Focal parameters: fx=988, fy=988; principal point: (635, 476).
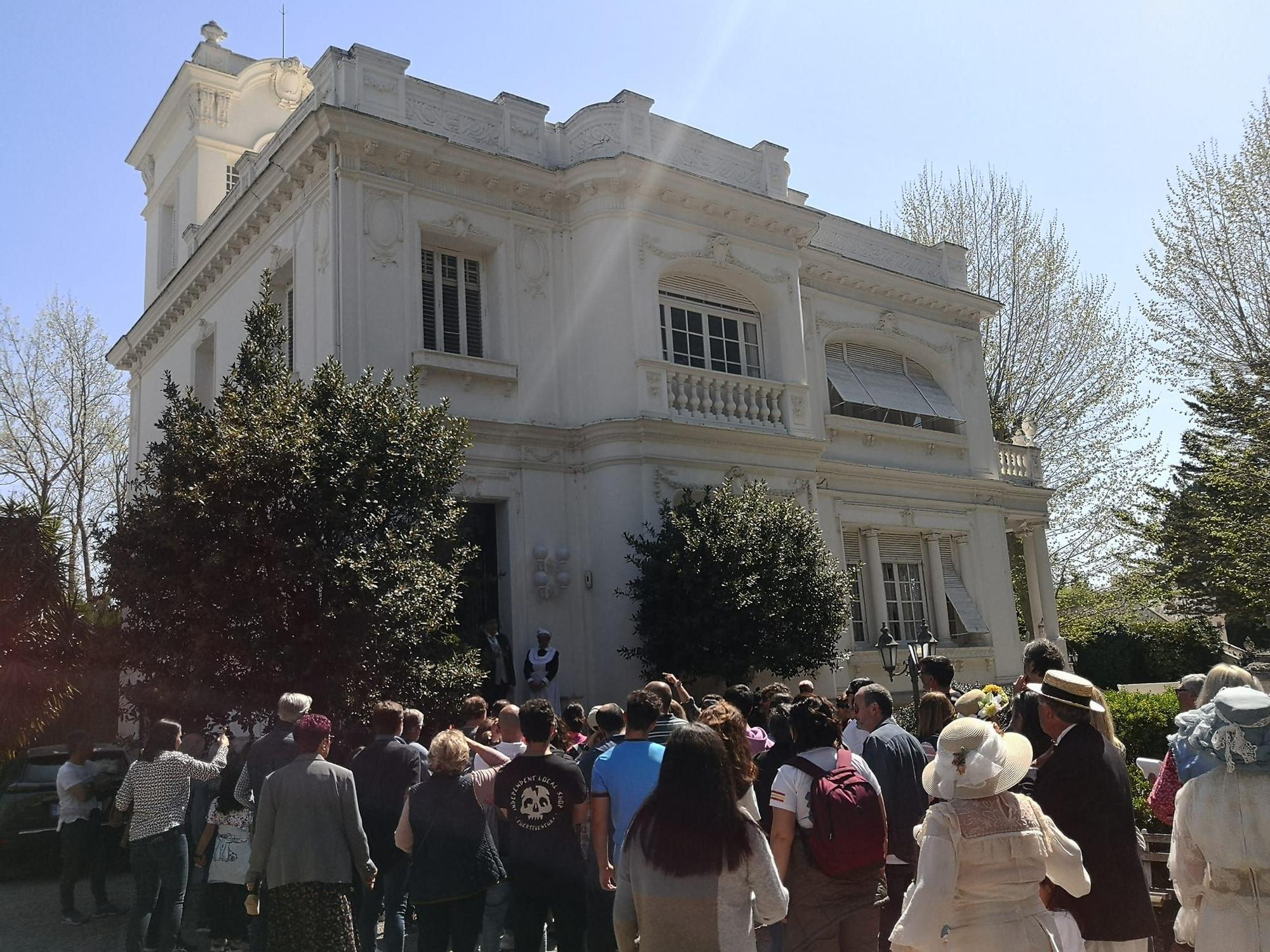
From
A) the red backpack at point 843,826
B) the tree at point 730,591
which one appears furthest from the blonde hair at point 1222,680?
the tree at point 730,591

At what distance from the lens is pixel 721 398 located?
15789 mm

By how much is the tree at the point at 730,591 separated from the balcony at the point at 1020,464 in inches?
367

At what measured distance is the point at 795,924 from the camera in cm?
453

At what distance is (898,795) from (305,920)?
11.0 ft

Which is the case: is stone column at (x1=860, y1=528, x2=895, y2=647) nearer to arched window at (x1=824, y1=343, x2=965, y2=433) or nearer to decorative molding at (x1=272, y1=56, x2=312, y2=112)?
arched window at (x1=824, y1=343, x2=965, y2=433)

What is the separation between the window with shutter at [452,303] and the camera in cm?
1458

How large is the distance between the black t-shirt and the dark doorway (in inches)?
313

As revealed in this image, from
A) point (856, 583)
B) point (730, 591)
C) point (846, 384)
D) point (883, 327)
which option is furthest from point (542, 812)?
point (883, 327)

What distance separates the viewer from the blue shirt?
207 inches

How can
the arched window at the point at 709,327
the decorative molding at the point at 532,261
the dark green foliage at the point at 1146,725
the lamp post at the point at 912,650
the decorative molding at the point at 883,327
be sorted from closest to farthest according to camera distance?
1. the dark green foliage at the point at 1146,725
2. the lamp post at the point at 912,650
3. the decorative molding at the point at 532,261
4. the arched window at the point at 709,327
5. the decorative molding at the point at 883,327

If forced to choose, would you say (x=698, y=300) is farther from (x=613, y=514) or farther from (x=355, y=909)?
(x=355, y=909)

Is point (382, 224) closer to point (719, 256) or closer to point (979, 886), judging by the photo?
point (719, 256)

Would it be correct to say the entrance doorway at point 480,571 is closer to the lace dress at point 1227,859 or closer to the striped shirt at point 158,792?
the striped shirt at point 158,792

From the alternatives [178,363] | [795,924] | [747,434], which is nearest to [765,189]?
[747,434]
